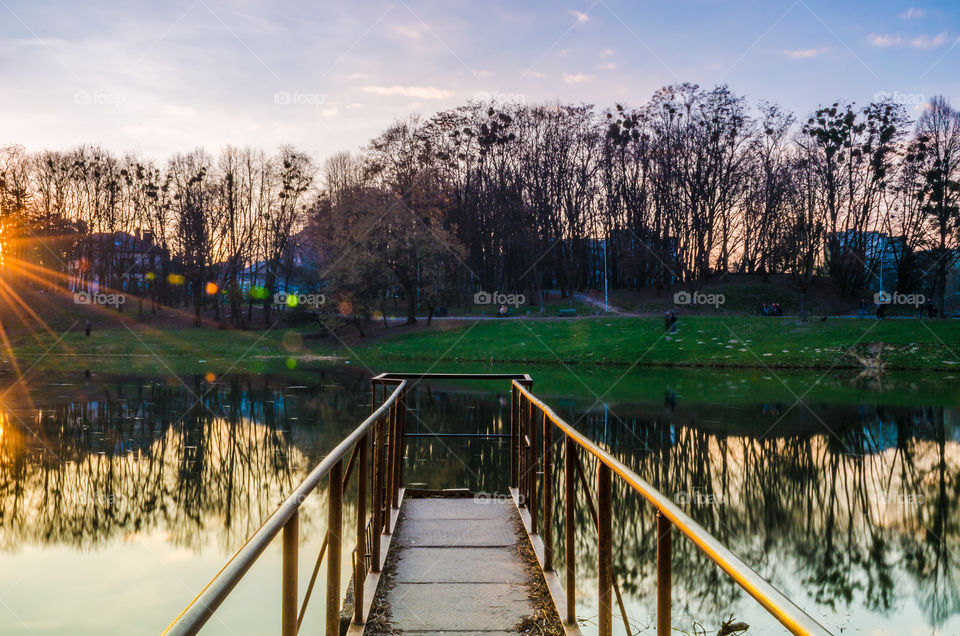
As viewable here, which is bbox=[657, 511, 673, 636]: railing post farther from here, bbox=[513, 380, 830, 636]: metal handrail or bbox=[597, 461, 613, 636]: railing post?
bbox=[597, 461, 613, 636]: railing post

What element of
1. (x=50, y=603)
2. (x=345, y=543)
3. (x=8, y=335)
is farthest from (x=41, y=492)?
(x=8, y=335)

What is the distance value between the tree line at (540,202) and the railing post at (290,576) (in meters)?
43.1

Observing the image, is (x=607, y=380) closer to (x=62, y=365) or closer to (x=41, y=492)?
(x=41, y=492)

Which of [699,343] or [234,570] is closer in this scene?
[234,570]

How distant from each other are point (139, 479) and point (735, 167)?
47915mm

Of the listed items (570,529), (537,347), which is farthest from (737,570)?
(537,347)

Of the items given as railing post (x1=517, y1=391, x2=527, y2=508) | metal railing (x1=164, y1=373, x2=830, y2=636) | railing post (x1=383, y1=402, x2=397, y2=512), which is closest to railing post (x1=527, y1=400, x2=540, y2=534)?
metal railing (x1=164, y1=373, x2=830, y2=636)

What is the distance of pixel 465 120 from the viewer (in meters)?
54.8

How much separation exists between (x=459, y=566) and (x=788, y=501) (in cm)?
688

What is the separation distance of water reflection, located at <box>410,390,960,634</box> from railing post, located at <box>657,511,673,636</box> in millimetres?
4185

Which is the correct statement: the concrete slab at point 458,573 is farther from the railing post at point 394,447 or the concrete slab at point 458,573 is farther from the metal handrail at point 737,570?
the metal handrail at point 737,570

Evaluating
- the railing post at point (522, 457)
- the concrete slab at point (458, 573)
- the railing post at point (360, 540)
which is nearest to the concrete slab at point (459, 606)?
the concrete slab at point (458, 573)

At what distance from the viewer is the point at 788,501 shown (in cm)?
1034

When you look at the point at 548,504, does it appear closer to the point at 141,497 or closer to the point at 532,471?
the point at 532,471
